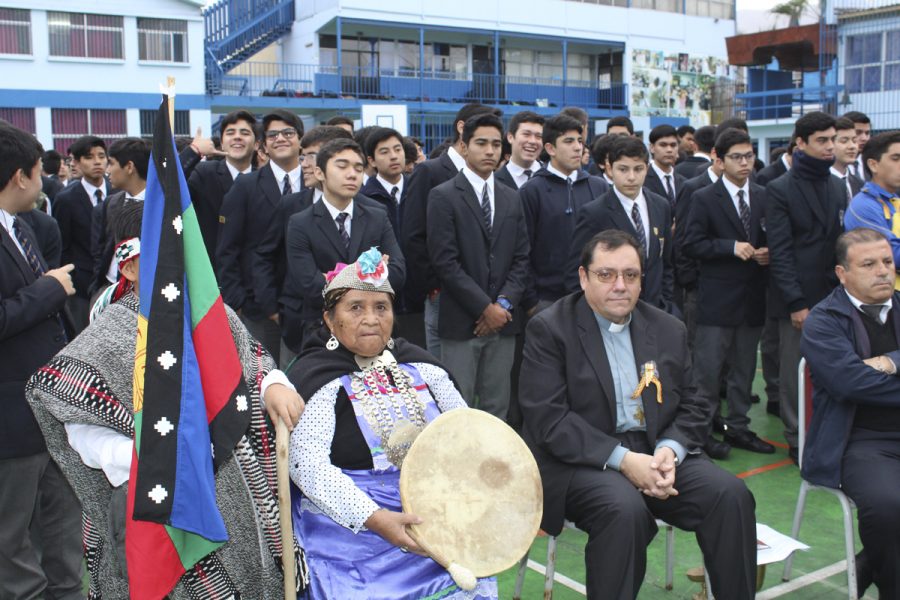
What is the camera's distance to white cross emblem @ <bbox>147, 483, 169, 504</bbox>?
2.55 metres

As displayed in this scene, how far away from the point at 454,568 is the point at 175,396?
1073 mm

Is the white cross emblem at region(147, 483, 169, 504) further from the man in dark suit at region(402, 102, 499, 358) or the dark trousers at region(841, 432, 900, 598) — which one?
the man in dark suit at region(402, 102, 499, 358)

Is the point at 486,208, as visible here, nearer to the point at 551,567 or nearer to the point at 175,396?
the point at 551,567

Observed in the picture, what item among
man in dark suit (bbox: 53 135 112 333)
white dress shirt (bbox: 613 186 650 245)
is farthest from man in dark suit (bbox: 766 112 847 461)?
man in dark suit (bbox: 53 135 112 333)

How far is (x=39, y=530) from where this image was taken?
364 cm

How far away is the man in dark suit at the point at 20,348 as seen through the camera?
3.33m

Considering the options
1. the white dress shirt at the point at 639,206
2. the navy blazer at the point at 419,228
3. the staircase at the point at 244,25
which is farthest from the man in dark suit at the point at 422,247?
the staircase at the point at 244,25

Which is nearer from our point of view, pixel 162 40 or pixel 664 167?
pixel 664 167

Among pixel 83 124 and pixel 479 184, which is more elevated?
pixel 83 124

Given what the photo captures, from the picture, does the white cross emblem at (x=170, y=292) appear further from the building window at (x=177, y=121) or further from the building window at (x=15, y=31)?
the building window at (x=15, y=31)

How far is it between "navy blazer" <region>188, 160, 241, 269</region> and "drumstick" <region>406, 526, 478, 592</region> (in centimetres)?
381

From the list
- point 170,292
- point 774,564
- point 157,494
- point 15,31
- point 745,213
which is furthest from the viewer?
point 15,31

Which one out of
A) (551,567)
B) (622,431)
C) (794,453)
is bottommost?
(794,453)

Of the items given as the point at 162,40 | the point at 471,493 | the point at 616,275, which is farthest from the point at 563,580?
the point at 162,40
